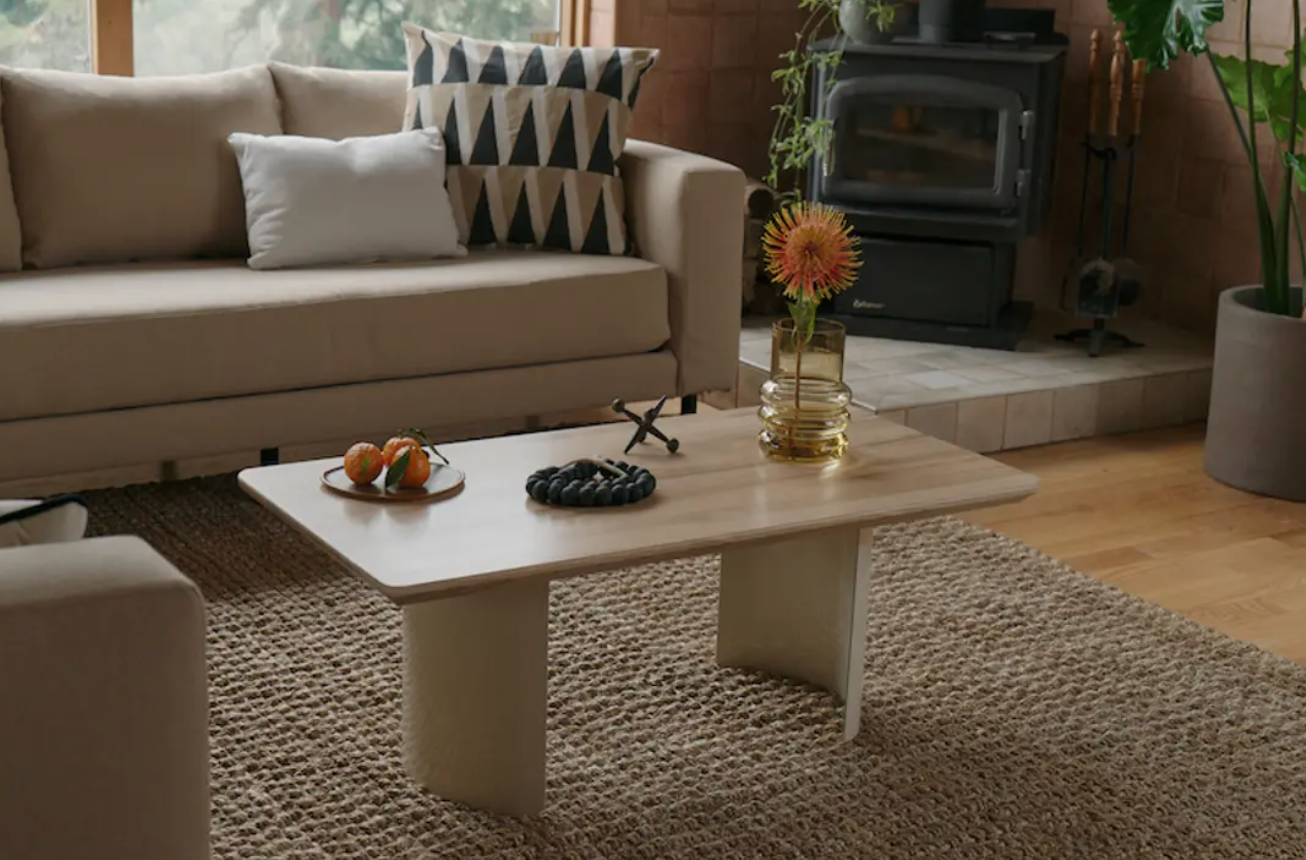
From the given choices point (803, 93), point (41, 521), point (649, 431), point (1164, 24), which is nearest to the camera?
point (41, 521)

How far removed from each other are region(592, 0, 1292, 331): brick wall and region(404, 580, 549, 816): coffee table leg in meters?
2.88

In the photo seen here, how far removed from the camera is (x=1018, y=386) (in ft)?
14.6

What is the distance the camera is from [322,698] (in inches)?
114

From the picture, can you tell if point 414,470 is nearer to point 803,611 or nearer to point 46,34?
point 803,611

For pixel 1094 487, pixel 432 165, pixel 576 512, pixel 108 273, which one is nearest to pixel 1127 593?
pixel 1094 487

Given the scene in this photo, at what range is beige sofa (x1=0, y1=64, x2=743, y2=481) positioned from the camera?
3.50 metres

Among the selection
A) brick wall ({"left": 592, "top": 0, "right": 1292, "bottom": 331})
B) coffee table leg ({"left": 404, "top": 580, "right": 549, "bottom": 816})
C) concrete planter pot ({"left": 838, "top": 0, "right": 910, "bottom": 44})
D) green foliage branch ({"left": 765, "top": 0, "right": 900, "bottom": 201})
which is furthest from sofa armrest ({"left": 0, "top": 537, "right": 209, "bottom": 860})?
brick wall ({"left": 592, "top": 0, "right": 1292, "bottom": 331})

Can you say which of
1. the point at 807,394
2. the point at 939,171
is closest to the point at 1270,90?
the point at 939,171

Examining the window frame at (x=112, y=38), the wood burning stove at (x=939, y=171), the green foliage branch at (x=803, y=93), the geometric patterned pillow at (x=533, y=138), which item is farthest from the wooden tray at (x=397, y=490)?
the wood burning stove at (x=939, y=171)

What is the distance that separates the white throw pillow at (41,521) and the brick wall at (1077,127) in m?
3.48

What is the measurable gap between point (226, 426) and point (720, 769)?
4.72 ft

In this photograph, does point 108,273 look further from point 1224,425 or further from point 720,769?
point 1224,425

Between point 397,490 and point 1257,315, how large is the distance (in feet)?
7.61

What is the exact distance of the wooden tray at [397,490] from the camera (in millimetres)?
2564
